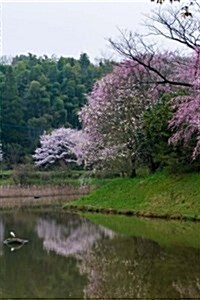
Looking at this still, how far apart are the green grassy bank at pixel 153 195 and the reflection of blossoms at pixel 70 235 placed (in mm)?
3589

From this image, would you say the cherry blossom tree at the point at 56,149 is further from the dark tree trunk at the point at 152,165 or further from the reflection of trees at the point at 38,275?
the reflection of trees at the point at 38,275

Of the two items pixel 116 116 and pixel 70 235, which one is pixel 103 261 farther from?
→ pixel 116 116

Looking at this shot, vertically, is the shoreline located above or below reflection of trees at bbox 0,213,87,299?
above

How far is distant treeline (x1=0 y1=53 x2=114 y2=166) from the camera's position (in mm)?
54688

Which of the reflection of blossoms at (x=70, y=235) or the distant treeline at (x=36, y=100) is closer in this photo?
the reflection of blossoms at (x=70, y=235)

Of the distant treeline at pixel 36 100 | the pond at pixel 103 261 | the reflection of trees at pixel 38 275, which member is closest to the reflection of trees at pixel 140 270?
the pond at pixel 103 261

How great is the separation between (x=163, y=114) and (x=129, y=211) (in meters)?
4.87

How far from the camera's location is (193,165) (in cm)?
2766

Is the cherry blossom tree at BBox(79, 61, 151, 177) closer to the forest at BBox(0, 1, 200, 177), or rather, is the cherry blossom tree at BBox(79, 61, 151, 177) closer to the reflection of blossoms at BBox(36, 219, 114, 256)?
the forest at BBox(0, 1, 200, 177)

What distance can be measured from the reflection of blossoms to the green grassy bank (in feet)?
11.8

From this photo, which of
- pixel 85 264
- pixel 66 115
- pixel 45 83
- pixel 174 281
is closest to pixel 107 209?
pixel 85 264

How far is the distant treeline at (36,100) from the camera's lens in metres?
54.7

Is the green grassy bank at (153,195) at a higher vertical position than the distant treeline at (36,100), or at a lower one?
lower

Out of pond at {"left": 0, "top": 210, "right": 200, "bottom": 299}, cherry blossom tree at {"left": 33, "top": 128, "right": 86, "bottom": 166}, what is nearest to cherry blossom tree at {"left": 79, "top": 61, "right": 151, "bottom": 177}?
pond at {"left": 0, "top": 210, "right": 200, "bottom": 299}
